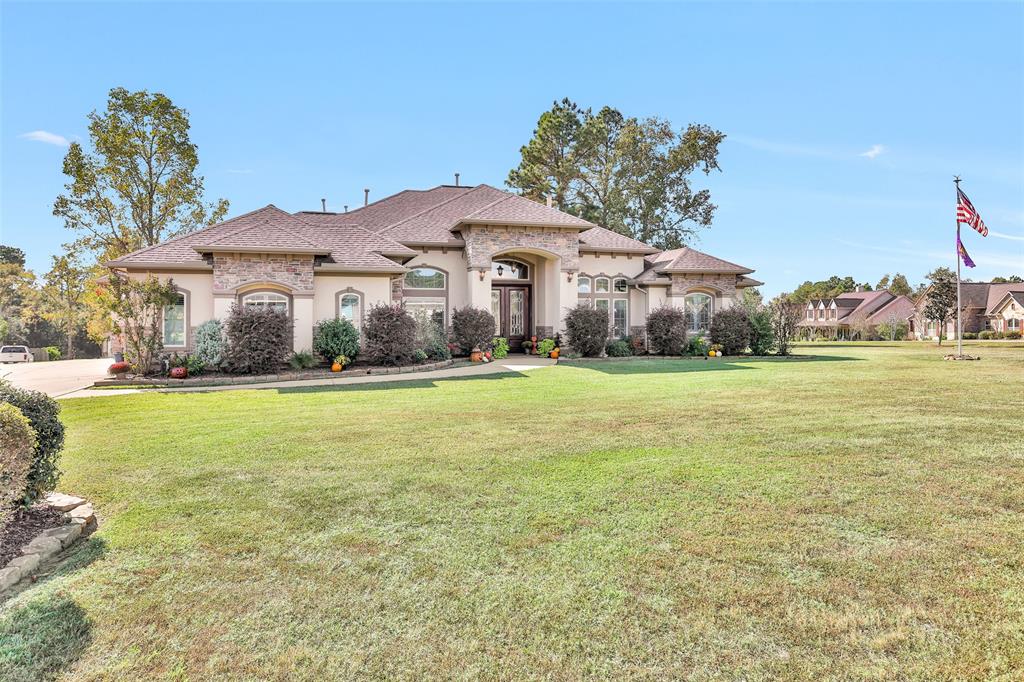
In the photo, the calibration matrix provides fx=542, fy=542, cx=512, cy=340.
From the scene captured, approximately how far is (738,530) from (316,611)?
8.80 feet

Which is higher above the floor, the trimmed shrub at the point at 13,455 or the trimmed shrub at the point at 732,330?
the trimmed shrub at the point at 732,330

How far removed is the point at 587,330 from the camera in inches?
821

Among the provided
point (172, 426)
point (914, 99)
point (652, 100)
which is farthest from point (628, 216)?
point (172, 426)

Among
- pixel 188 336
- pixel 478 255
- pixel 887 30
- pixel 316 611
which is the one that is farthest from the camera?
pixel 478 255

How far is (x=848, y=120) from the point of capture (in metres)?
21.3

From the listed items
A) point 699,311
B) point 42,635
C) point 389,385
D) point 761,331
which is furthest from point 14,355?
point 761,331

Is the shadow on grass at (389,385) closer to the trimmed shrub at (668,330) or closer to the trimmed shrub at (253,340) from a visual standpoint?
the trimmed shrub at (253,340)

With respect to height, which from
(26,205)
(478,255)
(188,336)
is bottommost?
(188,336)

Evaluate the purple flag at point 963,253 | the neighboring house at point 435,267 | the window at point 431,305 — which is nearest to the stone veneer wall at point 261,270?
the neighboring house at point 435,267

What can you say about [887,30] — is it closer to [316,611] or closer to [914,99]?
[914,99]

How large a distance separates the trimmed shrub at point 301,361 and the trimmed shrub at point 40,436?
462 inches

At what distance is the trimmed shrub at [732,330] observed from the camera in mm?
22562

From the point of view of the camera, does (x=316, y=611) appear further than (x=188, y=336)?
No

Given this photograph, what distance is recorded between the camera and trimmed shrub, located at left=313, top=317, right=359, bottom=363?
16484 millimetres
